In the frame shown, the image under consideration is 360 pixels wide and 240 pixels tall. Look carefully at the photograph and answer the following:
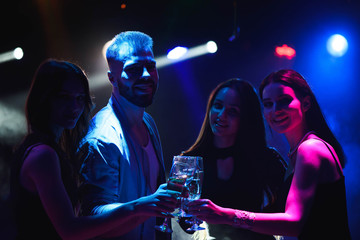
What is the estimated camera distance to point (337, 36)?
630 cm

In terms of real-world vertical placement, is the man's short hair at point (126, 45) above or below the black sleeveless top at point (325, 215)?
above

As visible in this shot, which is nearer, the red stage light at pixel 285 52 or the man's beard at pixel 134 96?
the man's beard at pixel 134 96

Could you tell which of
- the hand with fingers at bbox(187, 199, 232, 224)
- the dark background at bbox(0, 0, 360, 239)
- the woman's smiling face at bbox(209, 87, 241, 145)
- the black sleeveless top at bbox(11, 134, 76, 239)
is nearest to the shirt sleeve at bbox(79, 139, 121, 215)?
the black sleeveless top at bbox(11, 134, 76, 239)

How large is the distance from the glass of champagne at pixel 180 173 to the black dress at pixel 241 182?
71 cm

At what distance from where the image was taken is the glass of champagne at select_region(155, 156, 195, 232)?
1851 mm

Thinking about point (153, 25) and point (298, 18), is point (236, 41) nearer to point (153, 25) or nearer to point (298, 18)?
point (298, 18)

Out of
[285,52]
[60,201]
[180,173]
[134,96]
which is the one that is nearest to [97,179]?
[60,201]

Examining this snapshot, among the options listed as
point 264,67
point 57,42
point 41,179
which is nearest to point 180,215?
point 41,179

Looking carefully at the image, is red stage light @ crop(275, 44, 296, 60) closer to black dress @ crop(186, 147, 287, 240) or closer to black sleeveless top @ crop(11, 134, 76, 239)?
black dress @ crop(186, 147, 287, 240)

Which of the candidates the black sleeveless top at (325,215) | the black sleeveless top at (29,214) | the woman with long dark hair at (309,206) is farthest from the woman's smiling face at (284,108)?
the black sleeveless top at (29,214)

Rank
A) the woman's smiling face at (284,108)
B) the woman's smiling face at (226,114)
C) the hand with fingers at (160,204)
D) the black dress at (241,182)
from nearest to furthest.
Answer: the hand with fingers at (160,204), the woman's smiling face at (284,108), the black dress at (241,182), the woman's smiling face at (226,114)

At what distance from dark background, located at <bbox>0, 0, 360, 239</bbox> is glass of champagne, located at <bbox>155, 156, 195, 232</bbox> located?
326cm

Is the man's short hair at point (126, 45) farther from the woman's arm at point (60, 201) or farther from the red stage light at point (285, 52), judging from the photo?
the red stage light at point (285, 52)

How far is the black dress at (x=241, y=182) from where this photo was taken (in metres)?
2.58
